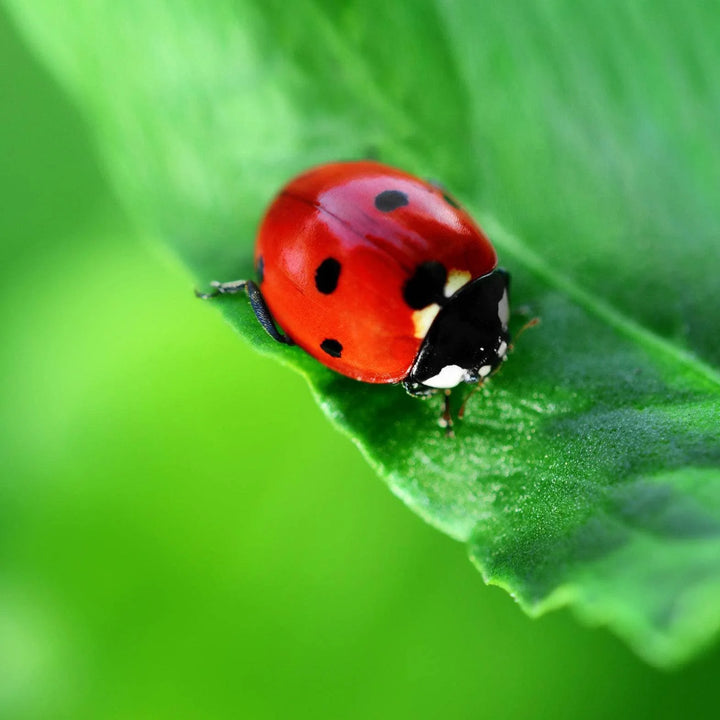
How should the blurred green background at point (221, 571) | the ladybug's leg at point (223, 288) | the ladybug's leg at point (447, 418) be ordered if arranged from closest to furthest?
the ladybug's leg at point (447, 418) → the ladybug's leg at point (223, 288) → the blurred green background at point (221, 571)

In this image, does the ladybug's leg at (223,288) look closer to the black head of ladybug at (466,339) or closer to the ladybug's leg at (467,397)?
the black head of ladybug at (466,339)

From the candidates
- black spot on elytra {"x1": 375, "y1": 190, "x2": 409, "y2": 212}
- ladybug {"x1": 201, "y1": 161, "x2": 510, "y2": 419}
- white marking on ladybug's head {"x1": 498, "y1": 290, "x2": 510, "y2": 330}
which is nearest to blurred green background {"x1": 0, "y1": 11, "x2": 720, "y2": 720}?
ladybug {"x1": 201, "y1": 161, "x2": 510, "y2": 419}

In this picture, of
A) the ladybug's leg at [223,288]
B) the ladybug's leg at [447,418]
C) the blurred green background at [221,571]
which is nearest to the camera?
the ladybug's leg at [447,418]

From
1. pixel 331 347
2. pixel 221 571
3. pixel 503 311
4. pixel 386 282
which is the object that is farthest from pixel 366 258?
pixel 221 571

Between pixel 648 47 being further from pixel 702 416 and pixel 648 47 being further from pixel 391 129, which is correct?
pixel 702 416

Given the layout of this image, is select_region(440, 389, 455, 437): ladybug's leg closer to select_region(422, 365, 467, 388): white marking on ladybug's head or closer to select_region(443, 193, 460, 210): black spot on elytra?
select_region(422, 365, 467, 388): white marking on ladybug's head

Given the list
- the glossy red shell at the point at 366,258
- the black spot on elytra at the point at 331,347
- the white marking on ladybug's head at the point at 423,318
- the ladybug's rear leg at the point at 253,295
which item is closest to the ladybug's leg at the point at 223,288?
the ladybug's rear leg at the point at 253,295

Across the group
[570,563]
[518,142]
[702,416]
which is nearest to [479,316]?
[518,142]

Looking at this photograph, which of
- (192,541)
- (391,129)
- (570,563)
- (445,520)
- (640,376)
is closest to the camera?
(570,563)
